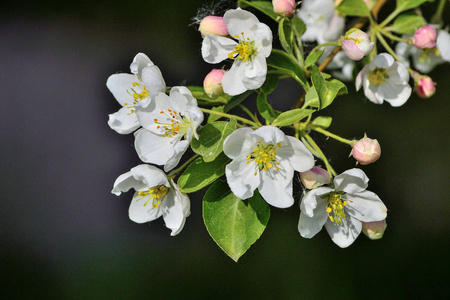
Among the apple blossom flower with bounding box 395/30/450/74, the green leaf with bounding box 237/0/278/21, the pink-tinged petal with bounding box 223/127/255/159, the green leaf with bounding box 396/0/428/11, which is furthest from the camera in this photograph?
the apple blossom flower with bounding box 395/30/450/74

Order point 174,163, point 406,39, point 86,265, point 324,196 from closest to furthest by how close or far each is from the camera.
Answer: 1. point 174,163
2. point 324,196
3. point 406,39
4. point 86,265

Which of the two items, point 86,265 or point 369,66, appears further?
point 86,265

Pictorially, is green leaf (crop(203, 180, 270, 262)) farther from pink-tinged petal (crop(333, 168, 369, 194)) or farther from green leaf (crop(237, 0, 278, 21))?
green leaf (crop(237, 0, 278, 21))

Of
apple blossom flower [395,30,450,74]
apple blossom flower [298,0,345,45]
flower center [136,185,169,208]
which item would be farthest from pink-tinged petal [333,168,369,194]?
apple blossom flower [298,0,345,45]

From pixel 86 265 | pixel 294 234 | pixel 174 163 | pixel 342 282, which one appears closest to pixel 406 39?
pixel 174 163

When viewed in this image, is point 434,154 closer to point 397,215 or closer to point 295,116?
point 397,215

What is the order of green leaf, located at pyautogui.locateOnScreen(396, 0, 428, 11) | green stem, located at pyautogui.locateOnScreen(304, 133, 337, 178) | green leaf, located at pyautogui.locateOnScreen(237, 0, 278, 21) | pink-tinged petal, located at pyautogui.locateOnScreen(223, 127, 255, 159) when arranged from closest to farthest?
pink-tinged petal, located at pyautogui.locateOnScreen(223, 127, 255, 159) → green stem, located at pyautogui.locateOnScreen(304, 133, 337, 178) → green leaf, located at pyautogui.locateOnScreen(237, 0, 278, 21) → green leaf, located at pyautogui.locateOnScreen(396, 0, 428, 11)

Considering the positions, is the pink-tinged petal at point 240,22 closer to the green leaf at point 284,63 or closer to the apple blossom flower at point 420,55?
the green leaf at point 284,63
